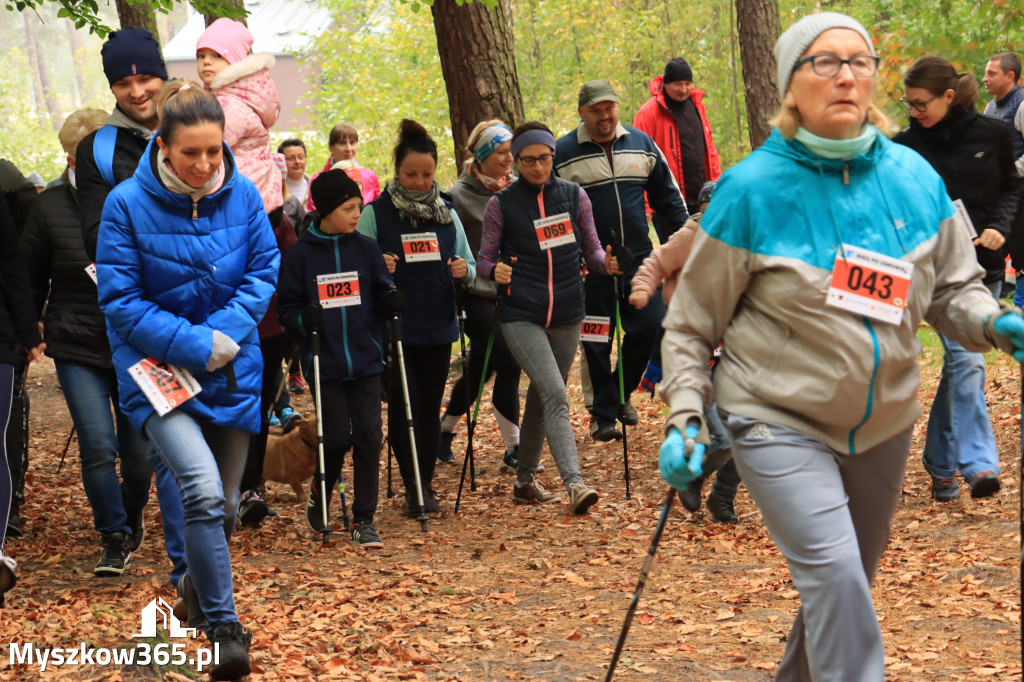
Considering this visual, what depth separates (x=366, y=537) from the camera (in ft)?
24.5

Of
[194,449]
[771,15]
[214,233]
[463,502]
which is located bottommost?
[463,502]

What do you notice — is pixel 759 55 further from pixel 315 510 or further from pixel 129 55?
pixel 129 55

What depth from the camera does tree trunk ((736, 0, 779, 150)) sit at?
13.2 meters

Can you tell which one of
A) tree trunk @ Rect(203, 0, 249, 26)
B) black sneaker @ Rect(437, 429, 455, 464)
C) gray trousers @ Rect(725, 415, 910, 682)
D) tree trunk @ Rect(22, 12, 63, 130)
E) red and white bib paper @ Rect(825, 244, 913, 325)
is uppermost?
tree trunk @ Rect(22, 12, 63, 130)

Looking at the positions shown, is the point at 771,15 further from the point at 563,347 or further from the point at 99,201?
the point at 99,201

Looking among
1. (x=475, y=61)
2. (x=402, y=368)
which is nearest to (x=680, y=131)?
(x=475, y=61)

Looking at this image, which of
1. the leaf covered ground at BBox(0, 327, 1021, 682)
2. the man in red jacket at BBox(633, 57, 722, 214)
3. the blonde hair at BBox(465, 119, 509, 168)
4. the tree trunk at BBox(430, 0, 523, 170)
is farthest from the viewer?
the man in red jacket at BBox(633, 57, 722, 214)

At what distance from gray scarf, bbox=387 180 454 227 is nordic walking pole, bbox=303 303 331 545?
1.07 m

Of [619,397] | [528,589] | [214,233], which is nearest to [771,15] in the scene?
[619,397]

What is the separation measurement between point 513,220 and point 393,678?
3.62m

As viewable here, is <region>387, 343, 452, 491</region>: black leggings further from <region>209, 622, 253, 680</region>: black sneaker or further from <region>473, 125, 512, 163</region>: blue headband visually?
<region>209, 622, 253, 680</region>: black sneaker

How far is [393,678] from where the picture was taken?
5090mm

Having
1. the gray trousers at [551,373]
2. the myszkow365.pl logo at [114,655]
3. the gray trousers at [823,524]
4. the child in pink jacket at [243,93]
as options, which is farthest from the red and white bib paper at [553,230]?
the gray trousers at [823,524]

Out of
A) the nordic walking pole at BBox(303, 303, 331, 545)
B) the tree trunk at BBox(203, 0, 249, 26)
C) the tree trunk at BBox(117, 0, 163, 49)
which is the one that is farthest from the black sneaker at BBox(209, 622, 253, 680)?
the tree trunk at BBox(117, 0, 163, 49)
